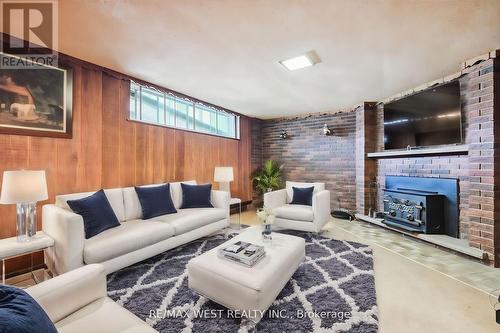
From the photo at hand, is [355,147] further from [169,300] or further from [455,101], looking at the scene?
[169,300]

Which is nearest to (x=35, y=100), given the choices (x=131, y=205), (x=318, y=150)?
(x=131, y=205)

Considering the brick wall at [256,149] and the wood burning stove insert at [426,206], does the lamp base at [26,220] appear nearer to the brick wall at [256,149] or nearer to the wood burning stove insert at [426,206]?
the brick wall at [256,149]

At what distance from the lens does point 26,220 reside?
209 centimetres

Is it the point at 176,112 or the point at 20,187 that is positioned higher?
the point at 176,112

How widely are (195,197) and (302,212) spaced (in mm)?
1662

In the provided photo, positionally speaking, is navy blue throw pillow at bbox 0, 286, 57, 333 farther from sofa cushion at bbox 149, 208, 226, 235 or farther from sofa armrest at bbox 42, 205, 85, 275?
sofa cushion at bbox 149, 208, 226, 235

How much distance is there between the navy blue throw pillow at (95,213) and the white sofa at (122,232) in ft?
0.21

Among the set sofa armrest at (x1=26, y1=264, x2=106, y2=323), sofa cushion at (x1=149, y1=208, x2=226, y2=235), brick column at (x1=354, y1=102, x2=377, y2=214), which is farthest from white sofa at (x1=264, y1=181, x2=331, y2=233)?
sofa armrest at (x1=26, y1=264, x2=106, y2=323)

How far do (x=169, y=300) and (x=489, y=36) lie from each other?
380 centimetres

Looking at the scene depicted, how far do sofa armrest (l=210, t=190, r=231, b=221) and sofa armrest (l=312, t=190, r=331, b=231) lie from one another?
1351mm

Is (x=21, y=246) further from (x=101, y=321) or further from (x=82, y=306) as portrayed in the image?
(x=101, y=321)

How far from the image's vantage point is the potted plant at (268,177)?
5.66 m

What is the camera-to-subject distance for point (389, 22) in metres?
2.00

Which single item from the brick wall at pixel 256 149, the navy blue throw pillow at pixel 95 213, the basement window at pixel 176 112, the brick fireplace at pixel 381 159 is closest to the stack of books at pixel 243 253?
the navy blue throw pillow at pixel 95 213
